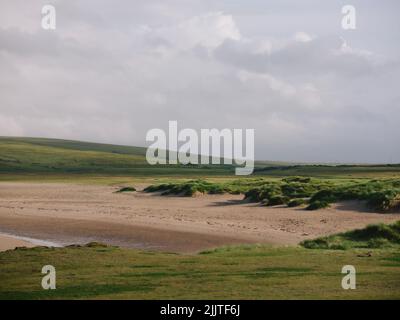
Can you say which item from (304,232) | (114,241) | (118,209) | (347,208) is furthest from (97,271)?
(118,209)

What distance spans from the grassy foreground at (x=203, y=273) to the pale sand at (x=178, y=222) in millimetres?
4997

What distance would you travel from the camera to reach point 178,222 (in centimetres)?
3872

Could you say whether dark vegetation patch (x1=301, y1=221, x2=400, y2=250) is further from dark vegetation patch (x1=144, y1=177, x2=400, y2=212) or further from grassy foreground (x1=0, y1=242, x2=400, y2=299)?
dark vegetation patch (x1=144, y1=177, x2=400, y2=212)

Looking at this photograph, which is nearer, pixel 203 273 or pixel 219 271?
pixel 203 273

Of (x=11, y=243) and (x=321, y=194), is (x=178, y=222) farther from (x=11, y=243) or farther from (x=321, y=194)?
(x=321, y=194)

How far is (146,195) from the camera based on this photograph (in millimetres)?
66125

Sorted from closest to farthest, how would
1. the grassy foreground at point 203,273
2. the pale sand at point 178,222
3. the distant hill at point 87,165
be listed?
1. the grassy foreground at point 203,273
2. the pale sand at point 178,222
3. the distant hill at point 87,165

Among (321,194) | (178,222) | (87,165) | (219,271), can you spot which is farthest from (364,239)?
(87,165)

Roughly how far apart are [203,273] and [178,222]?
19.6 m

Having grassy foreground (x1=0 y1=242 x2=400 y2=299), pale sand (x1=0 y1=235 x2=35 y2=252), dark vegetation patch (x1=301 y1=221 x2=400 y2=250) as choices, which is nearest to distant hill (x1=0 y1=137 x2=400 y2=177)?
pale sand (x1=0 y1=235 x2=35 y2=252)

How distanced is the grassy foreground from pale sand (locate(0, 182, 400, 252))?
16.4ft

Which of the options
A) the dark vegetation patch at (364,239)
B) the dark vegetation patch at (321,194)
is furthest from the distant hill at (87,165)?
the dark vegetation patch at (364,239)

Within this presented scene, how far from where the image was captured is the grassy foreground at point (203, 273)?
16.4m

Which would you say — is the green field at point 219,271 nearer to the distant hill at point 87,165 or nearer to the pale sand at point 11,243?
the pale sand at point 11,243
